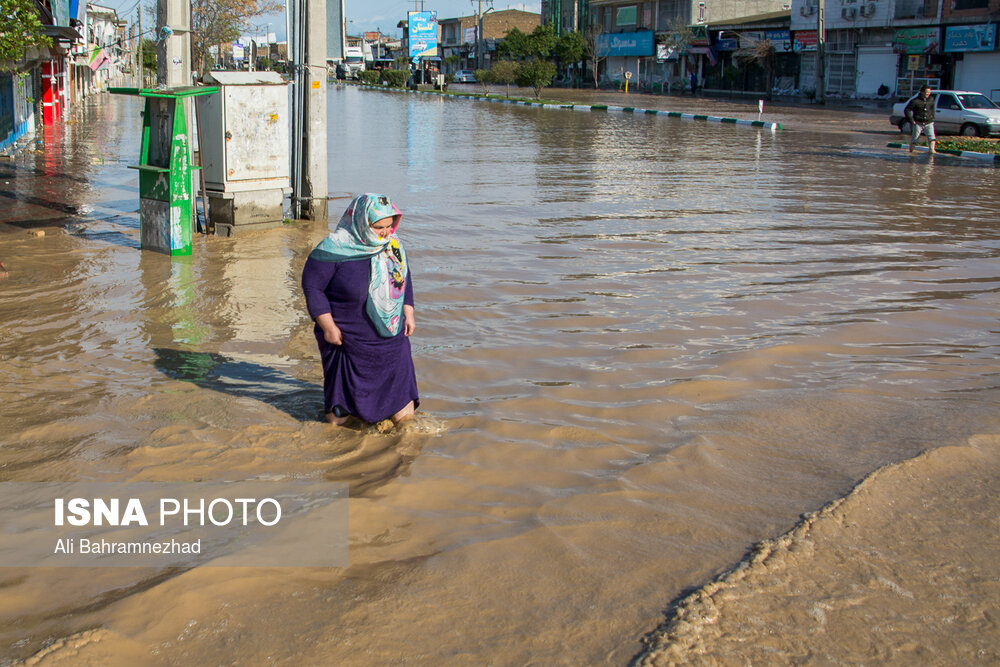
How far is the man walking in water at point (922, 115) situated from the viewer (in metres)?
21.1

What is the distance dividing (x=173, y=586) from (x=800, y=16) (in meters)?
56.2

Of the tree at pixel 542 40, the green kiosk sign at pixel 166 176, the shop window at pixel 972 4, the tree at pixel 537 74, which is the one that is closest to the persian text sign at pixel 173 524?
the green kiosk sign at pixel 166 176

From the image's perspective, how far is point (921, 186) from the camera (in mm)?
16047

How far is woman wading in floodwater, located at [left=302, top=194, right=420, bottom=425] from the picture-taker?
470cm

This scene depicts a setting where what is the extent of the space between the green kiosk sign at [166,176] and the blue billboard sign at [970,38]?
135 feet

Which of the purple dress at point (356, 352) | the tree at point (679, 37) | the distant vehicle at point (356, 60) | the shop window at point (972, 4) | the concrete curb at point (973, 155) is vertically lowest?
the purple dress at point (356, 352)

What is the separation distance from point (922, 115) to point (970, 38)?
988 inches

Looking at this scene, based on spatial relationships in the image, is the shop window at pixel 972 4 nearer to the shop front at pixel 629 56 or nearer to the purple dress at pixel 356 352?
the shop front at pixel 629 56

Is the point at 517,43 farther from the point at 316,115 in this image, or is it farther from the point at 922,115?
the point at 316,115

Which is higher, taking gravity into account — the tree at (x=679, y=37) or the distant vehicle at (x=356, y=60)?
the distant vehicle at (x=356, y=60)

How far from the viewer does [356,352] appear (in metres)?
4.86

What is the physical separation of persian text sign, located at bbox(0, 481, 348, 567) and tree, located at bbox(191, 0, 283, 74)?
35.1 meters

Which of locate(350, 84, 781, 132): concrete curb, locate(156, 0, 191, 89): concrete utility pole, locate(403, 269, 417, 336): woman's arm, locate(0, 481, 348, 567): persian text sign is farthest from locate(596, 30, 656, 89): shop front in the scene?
locate(0, 481, 348, 567): persian text sign

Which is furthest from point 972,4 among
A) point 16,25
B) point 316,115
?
point 16,25
